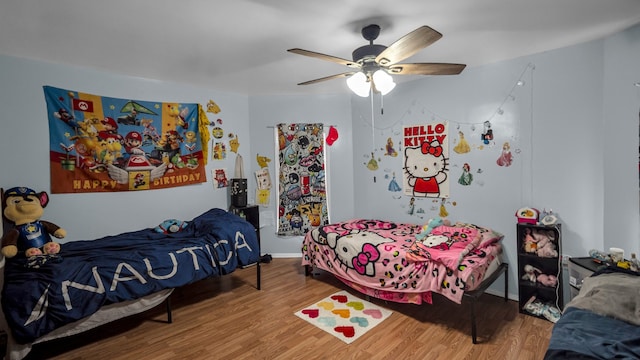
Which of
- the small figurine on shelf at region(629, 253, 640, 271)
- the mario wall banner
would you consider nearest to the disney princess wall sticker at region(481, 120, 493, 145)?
the small figurine on shelf at region(629, 253, 640, 271)

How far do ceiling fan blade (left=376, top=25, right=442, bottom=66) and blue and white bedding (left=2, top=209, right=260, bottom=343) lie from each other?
2240 mm

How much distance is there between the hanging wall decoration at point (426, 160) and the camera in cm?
351

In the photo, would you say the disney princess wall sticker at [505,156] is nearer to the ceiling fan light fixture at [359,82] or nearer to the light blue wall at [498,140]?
the light blue wall at [498,140]

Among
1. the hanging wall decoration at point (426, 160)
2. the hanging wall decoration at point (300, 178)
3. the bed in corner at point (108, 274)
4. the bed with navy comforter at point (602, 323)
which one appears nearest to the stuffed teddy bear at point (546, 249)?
the bed with navy comforter at point (602, 323)

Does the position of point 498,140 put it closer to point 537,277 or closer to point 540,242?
point 540,242

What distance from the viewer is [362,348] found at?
233cm

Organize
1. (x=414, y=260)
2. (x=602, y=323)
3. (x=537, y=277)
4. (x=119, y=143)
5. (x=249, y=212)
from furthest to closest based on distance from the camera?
(x=249, y=212), (x=119, y=143), (x=537, y=277), (x=414, y=260), (x=602, y=323)

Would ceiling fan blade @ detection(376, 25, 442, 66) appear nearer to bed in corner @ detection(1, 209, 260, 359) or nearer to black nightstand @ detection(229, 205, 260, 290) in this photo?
bed in corner @ detection(1, 209, 260, 359)

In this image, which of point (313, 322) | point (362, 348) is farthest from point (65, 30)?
point (362, 348)

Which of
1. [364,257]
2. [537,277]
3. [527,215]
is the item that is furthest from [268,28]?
[537,277]

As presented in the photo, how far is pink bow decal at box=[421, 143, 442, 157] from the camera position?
3.54m

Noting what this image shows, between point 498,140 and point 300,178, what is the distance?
2.49m

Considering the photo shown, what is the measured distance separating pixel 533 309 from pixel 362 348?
5.34 feet

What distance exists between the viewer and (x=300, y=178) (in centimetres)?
441
